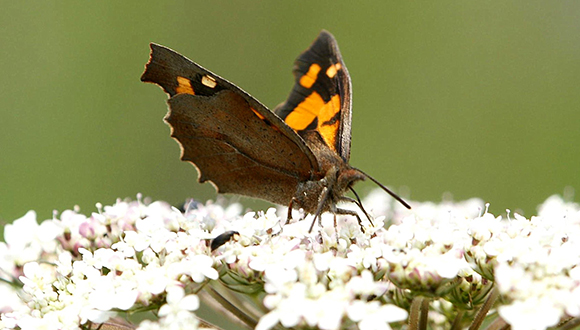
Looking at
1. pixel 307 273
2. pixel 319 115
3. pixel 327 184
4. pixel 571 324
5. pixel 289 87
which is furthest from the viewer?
pixel 289 87

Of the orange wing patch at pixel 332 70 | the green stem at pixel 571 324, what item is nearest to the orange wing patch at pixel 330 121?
the orange wing patch at pixel 332 70

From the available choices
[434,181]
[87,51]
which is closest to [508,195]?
[434,181]

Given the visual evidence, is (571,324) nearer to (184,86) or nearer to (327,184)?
(327,184)

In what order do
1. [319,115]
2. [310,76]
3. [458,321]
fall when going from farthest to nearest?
[310,76]
[319,115]
[458,321]

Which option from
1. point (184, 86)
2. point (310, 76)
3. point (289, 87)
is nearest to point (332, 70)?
point (310, 76)

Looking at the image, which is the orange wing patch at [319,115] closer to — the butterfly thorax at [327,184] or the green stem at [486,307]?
the butterfly thorax at [327,184]

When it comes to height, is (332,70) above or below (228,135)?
above
